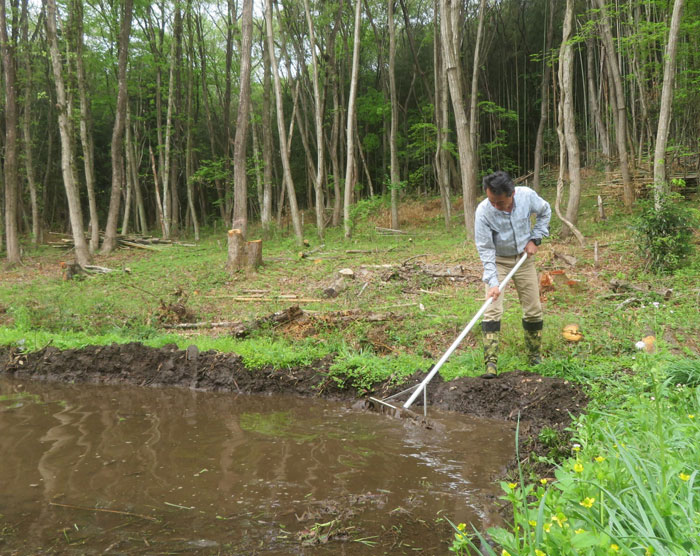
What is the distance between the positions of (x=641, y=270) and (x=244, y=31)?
10787 mm

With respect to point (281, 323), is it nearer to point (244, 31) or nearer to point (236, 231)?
point (236, 231)

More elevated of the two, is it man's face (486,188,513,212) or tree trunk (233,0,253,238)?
tree trunk (233,0,253,238)

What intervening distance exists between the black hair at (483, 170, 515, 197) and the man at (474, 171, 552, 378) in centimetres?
14

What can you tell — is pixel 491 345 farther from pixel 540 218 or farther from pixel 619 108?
pixel 619 108

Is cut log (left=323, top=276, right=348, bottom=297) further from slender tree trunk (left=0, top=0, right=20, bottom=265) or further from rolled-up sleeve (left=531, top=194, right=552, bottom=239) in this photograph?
slender tree trunk (left=0, top=0, right=20, bottom=265)

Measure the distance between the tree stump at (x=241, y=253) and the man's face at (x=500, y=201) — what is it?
8.14 meters

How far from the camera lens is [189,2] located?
20.1 m

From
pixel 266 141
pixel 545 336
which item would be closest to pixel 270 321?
pixel 545 336

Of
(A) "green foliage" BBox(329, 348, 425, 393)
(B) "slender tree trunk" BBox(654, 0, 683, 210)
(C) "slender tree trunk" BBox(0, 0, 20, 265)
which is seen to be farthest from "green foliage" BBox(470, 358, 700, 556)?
(C) "slender tree trunk" BBox(0, 0, 20, 265)

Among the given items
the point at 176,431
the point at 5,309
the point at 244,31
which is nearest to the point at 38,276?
the point at 5,309

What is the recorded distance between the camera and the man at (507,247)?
5.25 m

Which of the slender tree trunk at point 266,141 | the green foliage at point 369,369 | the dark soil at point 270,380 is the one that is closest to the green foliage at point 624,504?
the dark soil at point 270,380

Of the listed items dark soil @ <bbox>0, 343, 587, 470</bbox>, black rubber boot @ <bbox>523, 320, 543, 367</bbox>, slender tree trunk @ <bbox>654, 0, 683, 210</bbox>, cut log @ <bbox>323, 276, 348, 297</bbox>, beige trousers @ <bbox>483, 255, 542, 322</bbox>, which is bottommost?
dark soil @ <bbox>0, 343, 587, 470</bbox>

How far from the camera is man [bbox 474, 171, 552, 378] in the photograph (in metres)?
5.25
